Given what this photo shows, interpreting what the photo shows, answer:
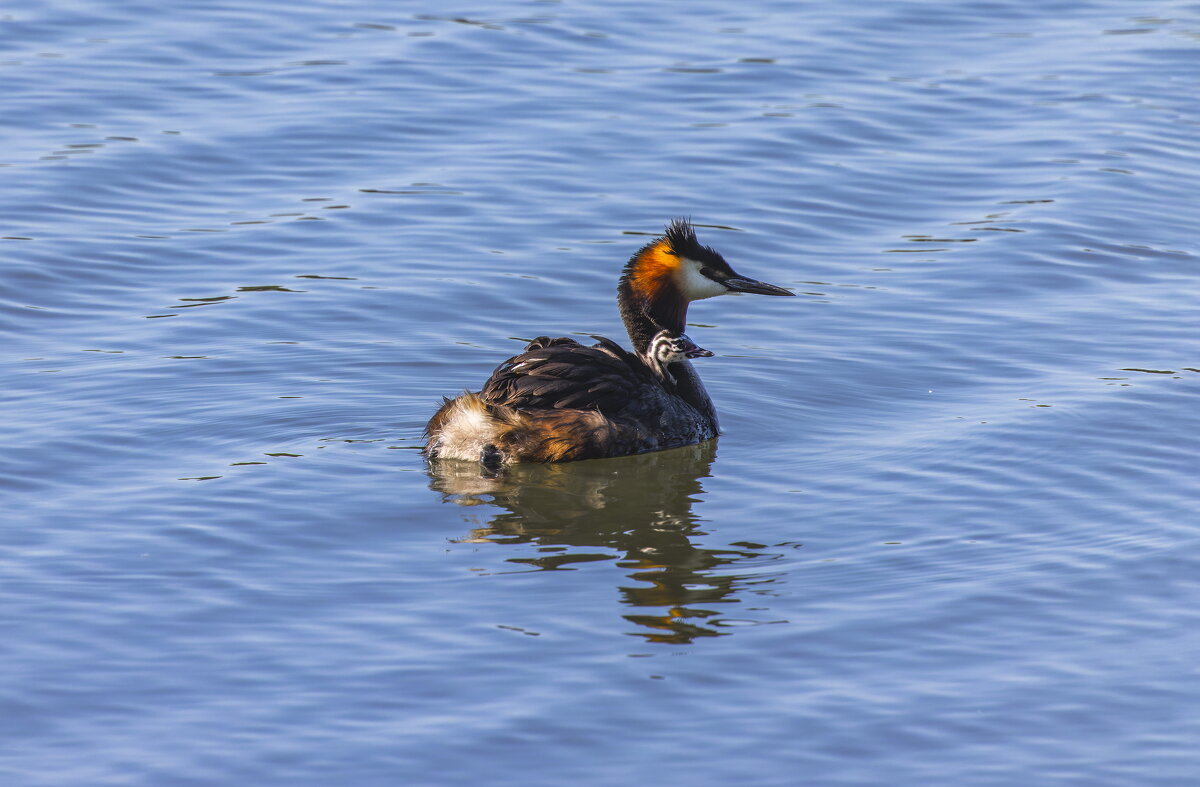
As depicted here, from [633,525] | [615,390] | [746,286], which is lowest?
[633,525]

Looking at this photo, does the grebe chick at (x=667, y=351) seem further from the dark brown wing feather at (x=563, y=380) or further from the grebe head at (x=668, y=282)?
the dark brown wing feather at (x=563, y=380)

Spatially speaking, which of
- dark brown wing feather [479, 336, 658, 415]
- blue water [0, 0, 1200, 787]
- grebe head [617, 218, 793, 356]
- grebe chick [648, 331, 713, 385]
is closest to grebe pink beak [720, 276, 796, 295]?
grebe head [617, 218, 793, 356]

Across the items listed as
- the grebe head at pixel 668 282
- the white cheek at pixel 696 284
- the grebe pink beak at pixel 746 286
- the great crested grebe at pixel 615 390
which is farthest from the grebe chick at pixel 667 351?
the grebe pink beak at pixel 746 286

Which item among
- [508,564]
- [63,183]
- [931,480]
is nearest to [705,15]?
[63,183]

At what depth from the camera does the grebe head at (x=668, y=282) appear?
31.1 ft

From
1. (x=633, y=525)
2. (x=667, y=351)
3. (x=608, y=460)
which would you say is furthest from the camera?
(x=667, y=351)

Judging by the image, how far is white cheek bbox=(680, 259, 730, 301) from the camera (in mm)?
9523

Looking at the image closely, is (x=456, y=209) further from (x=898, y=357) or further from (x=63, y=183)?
(x=898, y=357)

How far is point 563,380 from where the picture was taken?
28.4 feet

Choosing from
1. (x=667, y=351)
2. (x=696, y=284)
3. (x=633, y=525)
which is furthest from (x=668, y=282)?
(x=633, y=525)

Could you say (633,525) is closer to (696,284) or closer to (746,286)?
(696,284)

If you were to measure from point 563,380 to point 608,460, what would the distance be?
0.49 meters

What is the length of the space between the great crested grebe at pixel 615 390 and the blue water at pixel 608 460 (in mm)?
210

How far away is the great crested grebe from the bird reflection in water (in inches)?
3.9
